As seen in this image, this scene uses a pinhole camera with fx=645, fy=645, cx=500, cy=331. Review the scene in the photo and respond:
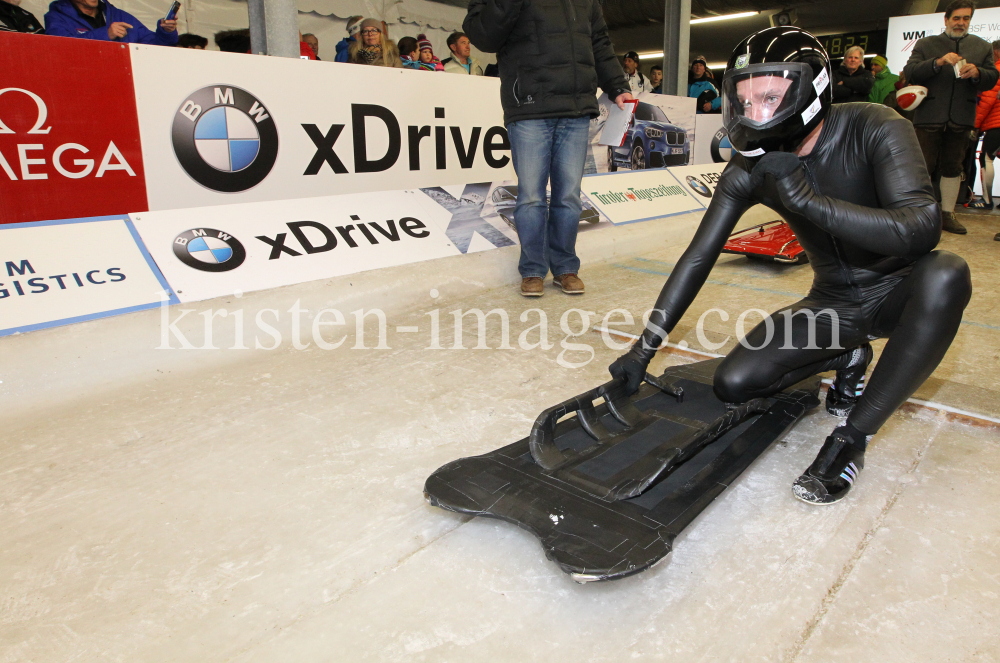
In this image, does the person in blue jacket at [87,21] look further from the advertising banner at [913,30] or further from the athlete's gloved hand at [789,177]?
the advertising banner at [913,30]

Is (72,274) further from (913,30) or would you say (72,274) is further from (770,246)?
(913,30)

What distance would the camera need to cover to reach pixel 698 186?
7.25 metres

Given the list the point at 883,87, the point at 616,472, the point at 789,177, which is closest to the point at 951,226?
the point at 883,87

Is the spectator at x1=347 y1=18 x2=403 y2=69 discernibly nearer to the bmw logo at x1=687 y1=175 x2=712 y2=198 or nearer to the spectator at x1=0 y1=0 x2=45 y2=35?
the spectator at x1=0 y1=0 x2=45 y2=35

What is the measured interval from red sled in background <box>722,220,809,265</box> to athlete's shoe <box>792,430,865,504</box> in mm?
2827

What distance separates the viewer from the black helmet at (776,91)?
1794mm

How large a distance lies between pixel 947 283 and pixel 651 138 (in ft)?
18.4

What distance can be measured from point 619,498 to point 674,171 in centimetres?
611

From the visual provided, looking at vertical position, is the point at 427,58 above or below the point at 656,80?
below

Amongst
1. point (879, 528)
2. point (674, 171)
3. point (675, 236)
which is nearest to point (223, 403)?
point (879, 528)

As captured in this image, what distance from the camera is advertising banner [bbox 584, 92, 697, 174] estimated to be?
6.44 meters

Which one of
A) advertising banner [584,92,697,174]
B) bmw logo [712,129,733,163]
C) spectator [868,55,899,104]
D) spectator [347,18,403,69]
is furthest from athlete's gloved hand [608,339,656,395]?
spectator [868,55,899,104]

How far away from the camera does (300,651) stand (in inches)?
52.1

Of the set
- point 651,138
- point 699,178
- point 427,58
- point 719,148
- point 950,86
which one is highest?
point 427,58
